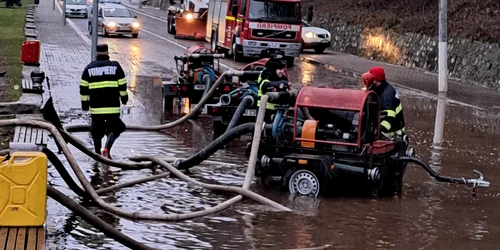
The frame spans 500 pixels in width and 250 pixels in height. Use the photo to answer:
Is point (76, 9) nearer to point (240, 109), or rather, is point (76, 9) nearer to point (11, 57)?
point (11, 57)

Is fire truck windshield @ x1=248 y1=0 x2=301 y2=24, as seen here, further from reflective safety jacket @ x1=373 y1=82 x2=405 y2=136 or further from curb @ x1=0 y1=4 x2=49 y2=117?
reflective safety jacket @ x1=373 y1=82 x2=405 y2=136

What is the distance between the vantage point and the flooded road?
889 centimetres

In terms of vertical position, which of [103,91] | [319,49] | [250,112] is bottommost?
[319,49]

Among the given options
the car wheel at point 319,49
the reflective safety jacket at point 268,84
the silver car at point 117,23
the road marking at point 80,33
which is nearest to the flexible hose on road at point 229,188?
the reflective safety jacket at point 268,84

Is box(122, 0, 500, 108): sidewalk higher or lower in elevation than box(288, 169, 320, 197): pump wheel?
lower

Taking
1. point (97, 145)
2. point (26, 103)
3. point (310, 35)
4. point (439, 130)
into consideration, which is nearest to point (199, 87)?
point (26, 103)

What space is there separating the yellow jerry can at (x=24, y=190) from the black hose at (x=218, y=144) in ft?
14.6

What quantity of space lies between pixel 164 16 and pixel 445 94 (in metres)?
44.4

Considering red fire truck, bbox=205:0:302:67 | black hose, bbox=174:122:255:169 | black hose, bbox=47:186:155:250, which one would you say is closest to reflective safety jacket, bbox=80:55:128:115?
black hose, bbox=174:122:255:169

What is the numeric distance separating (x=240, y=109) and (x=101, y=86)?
2.21 metres

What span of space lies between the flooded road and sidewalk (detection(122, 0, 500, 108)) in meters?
10.0

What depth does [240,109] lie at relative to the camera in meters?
13.6

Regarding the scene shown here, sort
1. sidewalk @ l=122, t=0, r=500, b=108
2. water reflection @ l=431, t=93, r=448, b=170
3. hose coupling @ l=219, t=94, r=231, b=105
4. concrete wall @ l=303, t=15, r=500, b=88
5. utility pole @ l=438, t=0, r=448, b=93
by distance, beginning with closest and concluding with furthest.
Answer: water reflection @ l=431, t=93, r=448, b=170 → hose coupling @ l=219, t=94, r=231, b=105 → sidewalk @ l=122, t=0, r=500, b=108 → utility pole @ l=438, t=0, r=448, b=93 → concrete wall @ l=303, t=15, r=500, b=88

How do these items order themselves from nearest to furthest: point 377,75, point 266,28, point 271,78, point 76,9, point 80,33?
point 377,75
point 271,78
point 266,28
point 80,33
point 76,9
